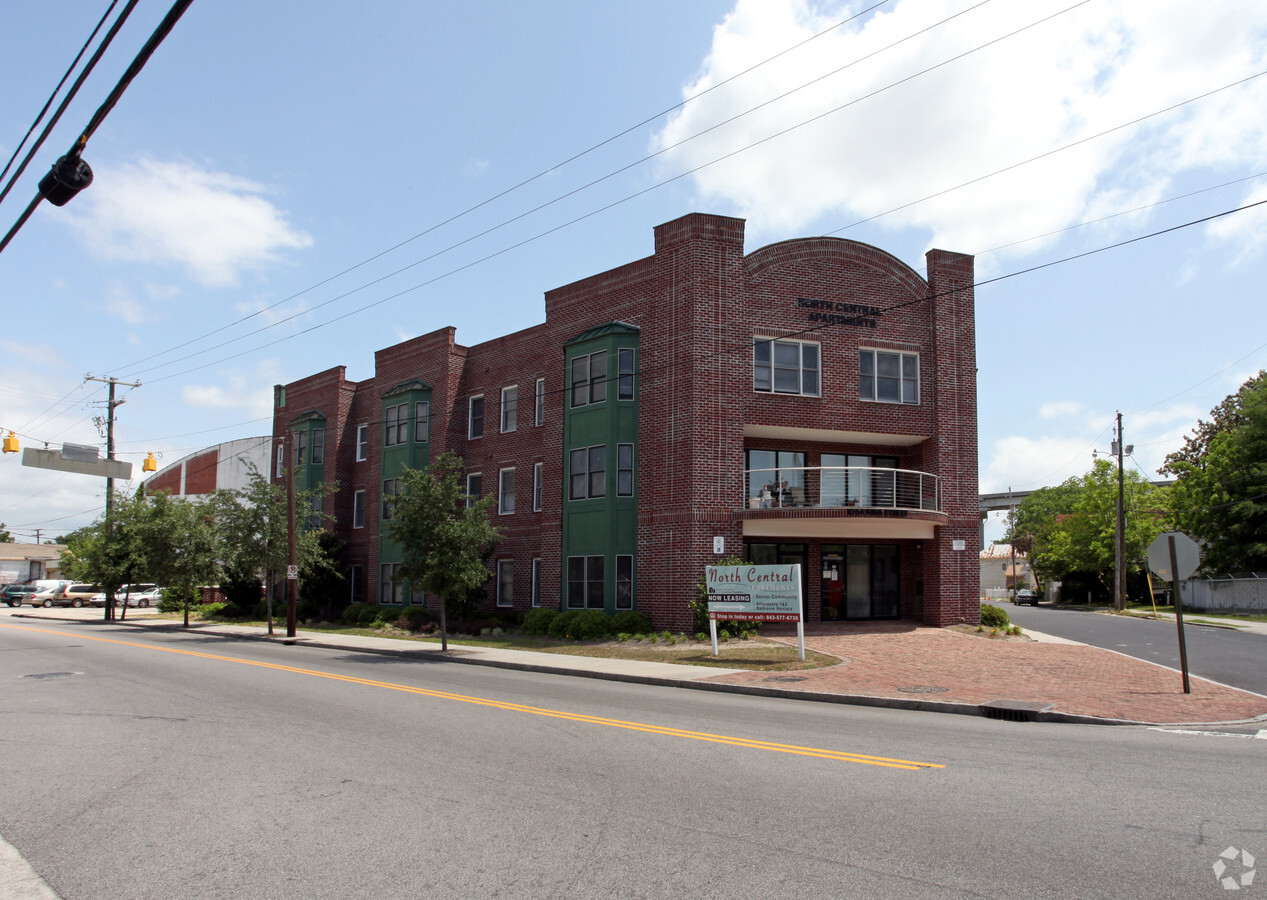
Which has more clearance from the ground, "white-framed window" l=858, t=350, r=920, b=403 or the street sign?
"white-framed window" l=858, t=350, r=920, b=403

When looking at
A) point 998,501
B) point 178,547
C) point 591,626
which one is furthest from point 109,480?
point 998,501

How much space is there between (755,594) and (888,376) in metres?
10.6

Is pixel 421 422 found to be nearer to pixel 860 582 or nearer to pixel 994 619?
pixel 860 582

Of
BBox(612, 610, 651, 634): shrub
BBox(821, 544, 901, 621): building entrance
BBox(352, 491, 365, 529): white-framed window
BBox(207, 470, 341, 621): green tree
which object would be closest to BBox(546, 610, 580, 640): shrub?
BBox(612, 610, 651, 634): shrub

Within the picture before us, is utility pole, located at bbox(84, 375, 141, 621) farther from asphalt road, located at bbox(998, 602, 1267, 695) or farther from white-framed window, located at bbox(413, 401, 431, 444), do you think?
asphalt road, located at bbox(998, 602, 1267, 695)

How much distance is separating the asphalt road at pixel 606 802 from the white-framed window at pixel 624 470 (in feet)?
48.4

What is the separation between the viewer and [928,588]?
92.8ft

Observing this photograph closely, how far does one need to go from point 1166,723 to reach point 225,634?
3093 centimetres

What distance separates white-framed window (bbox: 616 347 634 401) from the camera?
1131 inches

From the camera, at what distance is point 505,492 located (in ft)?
112

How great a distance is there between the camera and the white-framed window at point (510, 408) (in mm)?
33981

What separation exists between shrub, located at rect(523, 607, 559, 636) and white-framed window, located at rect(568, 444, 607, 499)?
3799mm

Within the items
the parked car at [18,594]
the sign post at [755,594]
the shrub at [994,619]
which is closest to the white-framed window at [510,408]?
the sign post at [755,594]

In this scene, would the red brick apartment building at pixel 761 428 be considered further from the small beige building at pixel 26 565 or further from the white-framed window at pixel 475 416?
the small beige building at pixel 26 565
